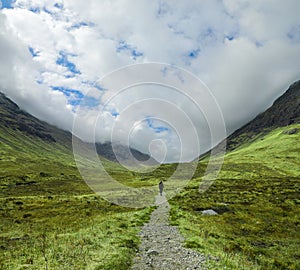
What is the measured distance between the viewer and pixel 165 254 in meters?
14.4

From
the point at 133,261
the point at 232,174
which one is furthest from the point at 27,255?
the point at 232,174

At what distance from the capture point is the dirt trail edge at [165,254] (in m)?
12.4

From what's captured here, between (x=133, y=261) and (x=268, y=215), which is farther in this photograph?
(x=268, y=215)

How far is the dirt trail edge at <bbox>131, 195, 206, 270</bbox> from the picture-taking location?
40.5 ft

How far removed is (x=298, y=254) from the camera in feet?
61.4

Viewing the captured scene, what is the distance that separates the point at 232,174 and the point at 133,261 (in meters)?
128

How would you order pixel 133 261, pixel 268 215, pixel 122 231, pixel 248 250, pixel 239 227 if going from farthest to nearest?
pixel 268 215, pixel 239 227, pixel 122 231, pixel 248 250, pixel 133 261

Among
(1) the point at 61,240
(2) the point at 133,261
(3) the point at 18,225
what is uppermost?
(2) the point at 133,261

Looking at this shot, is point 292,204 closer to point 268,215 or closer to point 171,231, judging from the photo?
point 268,215

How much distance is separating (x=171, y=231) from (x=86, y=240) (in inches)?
300

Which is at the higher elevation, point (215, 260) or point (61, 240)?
point (215, 260)

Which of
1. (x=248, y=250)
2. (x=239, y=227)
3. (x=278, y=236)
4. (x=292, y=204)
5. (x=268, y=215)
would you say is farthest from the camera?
(x=292, y=204)

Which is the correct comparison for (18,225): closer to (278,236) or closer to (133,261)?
(133,261)

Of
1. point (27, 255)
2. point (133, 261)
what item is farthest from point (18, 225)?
point (133, 261)
